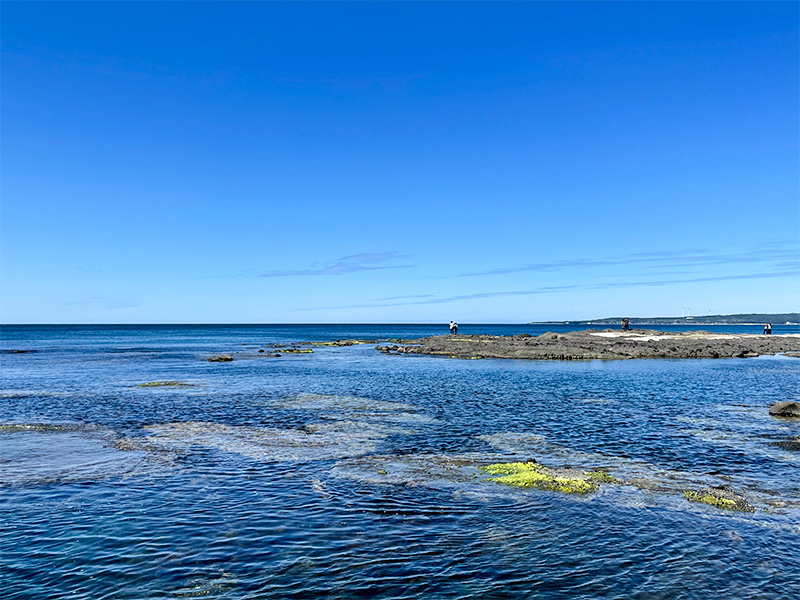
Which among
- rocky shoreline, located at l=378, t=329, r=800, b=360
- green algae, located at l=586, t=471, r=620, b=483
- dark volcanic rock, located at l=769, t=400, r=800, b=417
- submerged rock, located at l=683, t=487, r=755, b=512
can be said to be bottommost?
submerged rock, located at l=683, t=487, r=755, b=512

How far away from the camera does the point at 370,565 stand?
13.6 meters

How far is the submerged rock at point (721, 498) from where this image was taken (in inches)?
696

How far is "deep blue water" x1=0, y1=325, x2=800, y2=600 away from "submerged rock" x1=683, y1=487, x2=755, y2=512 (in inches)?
21.7

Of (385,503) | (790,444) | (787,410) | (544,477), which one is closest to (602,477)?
(544,477)

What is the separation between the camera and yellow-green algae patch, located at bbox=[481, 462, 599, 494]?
19.6m

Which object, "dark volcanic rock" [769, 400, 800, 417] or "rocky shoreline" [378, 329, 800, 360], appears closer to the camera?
"dark volcanic rock" [769, 400, 800, 417]

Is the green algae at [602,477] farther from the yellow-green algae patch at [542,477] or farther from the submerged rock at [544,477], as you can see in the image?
the yellow-green algae patch at [542,477]

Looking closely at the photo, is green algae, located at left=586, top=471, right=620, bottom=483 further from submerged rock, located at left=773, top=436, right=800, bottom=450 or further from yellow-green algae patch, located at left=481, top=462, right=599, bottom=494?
submerged rock, located at left=773, top=436, right=800, bottom=450

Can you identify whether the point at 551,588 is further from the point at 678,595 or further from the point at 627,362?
the point at 627,362

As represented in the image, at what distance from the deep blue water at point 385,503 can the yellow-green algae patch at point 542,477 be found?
1.97ft

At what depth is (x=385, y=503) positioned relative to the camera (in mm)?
18031

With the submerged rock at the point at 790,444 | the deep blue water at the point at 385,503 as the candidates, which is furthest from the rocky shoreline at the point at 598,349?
the submerged rock at the point at 790,444

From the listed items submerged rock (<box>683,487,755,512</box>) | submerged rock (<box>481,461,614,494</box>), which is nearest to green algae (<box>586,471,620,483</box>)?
→ submerged rock (<box>481,461,614,494</box>)

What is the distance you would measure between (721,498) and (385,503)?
10.9 meters
